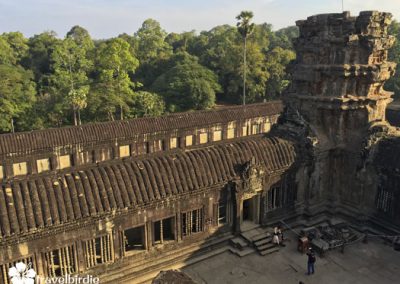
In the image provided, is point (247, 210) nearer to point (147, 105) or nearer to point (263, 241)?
point (263, 241)

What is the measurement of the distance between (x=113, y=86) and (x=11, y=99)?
11.6m

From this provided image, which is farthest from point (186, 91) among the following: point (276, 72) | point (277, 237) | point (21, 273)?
point (21, 273)

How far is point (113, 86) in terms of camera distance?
44781mm

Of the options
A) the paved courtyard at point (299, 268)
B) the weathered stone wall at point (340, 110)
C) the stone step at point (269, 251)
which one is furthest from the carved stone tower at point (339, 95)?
the stone step at point (269, 251)

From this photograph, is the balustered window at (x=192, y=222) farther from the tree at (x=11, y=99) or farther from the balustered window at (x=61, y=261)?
the tree at (x=11, y=99)

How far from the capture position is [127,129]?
29.5 m

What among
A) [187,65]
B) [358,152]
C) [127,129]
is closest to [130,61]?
[187,65]

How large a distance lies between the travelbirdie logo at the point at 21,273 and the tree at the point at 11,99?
108 feet

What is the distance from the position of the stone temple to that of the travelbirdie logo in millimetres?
501

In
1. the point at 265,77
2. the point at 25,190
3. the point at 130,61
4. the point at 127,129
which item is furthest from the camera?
the point at 265,77

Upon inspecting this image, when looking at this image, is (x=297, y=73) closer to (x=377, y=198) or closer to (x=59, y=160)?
(x=377, y=198)

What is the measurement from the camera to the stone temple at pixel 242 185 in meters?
13.2

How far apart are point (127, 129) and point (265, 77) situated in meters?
34.3

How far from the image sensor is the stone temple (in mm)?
13180
